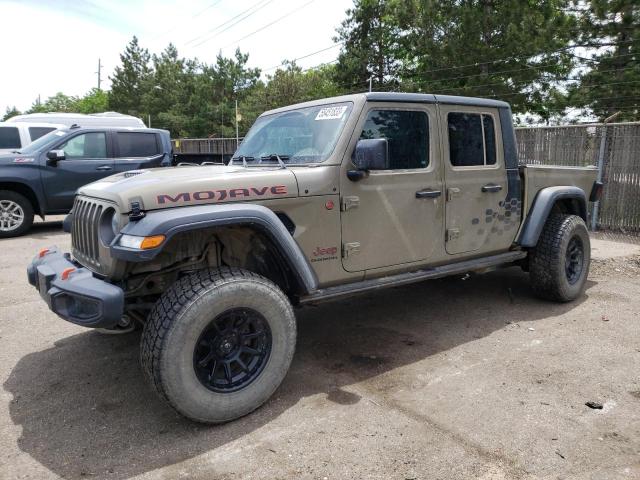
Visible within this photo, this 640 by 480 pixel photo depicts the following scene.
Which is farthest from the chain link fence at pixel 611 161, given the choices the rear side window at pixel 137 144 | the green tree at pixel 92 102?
the green tree at pixel 92 102

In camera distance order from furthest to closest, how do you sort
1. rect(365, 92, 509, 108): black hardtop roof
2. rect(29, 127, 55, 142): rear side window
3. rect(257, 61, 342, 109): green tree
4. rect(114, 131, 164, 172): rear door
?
rect(257, 61, 342, 109): green tree < rect(29, 127, 55, 142): rear side window < rect(114, 131, 164, 172): rear door < rect(365, 92, 509, 108): black hardtop roof

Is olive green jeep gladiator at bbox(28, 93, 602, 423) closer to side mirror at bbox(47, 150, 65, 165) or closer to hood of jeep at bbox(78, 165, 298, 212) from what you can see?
hood of jeep at bbox(78, 165, 298, 212)

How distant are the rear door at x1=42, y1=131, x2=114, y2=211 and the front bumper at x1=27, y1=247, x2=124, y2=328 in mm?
6436

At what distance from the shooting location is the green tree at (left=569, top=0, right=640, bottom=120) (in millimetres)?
16484

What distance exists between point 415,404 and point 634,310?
302 cm

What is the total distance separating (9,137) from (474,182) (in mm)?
10795

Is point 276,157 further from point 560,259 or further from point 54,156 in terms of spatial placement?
point 54,156

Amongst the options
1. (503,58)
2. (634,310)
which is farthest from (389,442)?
(503,58)

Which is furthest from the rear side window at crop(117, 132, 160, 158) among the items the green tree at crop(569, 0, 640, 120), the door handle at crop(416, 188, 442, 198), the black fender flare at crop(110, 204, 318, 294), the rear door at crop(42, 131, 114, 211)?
the green tree at crop(569, 0, 640, 120)

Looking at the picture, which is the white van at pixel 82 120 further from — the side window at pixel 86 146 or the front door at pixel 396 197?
the front door at pixel 396 197

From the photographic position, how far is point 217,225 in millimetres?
2791

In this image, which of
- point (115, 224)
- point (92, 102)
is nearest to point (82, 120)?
point (115, 224)

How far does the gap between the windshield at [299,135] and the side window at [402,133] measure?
0.23 m

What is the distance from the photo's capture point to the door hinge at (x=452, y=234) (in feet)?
13.3
